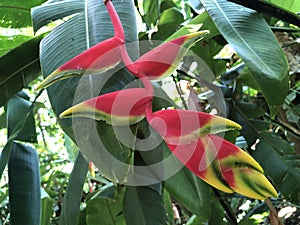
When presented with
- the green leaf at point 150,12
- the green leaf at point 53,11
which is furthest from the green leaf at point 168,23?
the green leaf at point 53,11

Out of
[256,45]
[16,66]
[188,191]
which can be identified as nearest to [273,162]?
[188,191]

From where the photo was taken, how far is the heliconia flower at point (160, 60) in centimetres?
35

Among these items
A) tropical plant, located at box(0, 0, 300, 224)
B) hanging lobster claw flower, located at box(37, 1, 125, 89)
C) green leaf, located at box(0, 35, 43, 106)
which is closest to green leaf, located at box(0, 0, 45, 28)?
tropical plant, located at box(0, 0, 300, 224)

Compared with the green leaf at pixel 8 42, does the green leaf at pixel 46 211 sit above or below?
below

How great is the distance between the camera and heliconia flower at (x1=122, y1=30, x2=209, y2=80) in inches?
13.9

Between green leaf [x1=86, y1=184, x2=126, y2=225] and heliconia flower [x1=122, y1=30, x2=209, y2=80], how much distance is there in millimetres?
353

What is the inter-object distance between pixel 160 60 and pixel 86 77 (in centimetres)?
8

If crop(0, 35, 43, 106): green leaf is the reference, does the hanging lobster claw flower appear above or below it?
above

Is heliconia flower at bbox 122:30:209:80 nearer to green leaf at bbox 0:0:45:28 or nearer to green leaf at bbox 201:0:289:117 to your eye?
green leaf at bbox 201:0:289:117

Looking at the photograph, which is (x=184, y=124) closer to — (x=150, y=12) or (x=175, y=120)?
(x=175, y=120)

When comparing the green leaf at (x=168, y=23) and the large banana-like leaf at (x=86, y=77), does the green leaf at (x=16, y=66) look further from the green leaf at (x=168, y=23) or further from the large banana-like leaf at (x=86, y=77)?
the green leaf at (x=168, y=23)

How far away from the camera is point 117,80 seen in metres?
0.40

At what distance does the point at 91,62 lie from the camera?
0.35 meters

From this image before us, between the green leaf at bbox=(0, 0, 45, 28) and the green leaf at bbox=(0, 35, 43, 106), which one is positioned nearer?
the green leaf at bbox=(0, 35, 43, 106)
